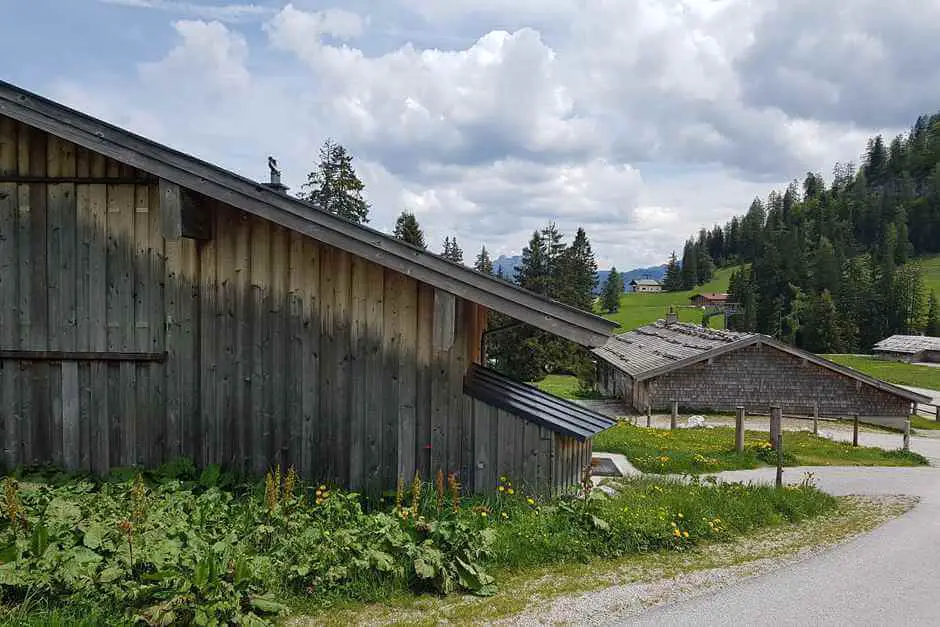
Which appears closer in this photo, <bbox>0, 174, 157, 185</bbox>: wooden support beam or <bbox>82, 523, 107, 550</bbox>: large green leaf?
<bbox>82, 523, 107, 550</bbox>: large green leaf

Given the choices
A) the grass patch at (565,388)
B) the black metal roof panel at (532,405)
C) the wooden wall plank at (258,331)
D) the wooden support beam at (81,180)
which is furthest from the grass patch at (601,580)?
the grass patch at (565,388)

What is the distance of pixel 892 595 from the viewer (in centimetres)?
611

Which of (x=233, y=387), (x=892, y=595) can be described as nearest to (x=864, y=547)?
(x=892, y=595)

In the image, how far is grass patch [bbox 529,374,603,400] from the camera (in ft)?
115

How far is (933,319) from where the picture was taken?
293 ft

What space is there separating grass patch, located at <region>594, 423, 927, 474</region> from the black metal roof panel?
4.83m

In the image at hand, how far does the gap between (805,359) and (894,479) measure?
16757 mm

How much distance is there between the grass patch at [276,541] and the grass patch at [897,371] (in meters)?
54.4

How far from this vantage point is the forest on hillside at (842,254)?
8656cm

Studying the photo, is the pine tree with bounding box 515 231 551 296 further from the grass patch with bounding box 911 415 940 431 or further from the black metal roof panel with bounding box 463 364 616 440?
the black metal roof panel with bounding box 463 364 616 440

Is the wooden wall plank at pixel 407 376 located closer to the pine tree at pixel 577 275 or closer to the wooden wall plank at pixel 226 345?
the wooden wall plank at pixel 226 345

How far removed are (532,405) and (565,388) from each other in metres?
32.3

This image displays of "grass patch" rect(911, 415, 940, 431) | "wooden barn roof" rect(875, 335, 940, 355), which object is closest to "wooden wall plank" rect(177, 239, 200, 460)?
"grass patch" rect(911, 415, 940, 431)

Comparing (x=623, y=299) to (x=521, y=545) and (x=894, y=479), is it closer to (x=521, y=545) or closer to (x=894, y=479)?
(x=894, y=479)
